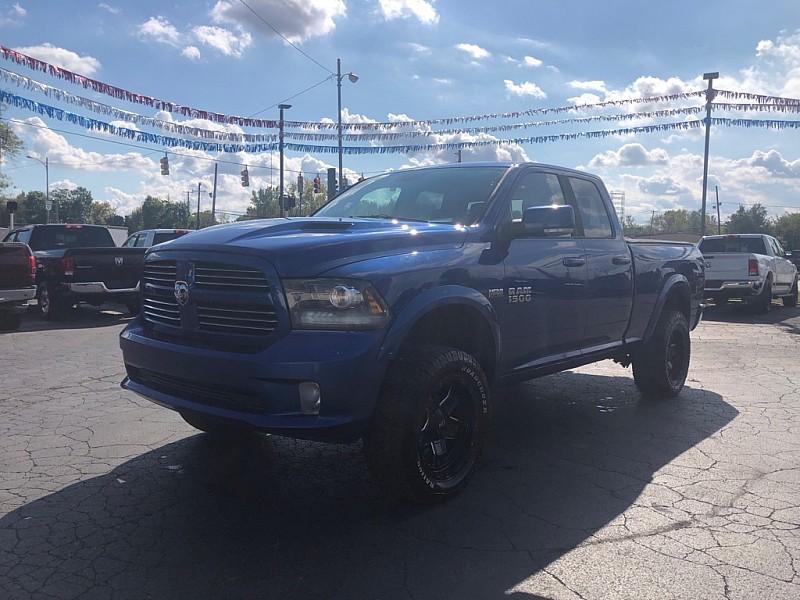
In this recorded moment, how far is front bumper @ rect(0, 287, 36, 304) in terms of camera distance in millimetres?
10438

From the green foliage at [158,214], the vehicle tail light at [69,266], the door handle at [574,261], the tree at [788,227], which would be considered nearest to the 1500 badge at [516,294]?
the door handle at [574,261]

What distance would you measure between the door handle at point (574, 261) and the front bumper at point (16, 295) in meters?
9.20

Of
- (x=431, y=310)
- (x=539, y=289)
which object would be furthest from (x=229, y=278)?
(x=539, y=289)

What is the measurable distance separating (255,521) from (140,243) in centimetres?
1490

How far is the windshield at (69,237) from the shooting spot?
14.0 meters

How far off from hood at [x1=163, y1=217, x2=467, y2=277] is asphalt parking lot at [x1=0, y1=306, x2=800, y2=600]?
1330 mm

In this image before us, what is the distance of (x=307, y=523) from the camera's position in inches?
133

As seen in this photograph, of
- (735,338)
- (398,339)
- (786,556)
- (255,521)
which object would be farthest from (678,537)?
(735,338)

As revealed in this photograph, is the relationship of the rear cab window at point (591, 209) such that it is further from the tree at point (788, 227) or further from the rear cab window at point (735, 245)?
the tree at point (788, 227)

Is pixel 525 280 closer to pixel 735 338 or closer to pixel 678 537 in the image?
pixel 678 537

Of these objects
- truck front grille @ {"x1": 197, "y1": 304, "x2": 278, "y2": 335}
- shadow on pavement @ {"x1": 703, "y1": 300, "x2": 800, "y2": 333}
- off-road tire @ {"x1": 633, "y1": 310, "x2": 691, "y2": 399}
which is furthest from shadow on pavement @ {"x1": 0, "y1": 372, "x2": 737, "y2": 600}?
shadow on pavement @ {"x1": 703, "y1": 300, "x2": 800, "y2": 333}

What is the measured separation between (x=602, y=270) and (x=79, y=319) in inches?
432

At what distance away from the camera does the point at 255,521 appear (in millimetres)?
3398

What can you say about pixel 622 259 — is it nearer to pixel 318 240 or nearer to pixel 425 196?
pixel 425 196
